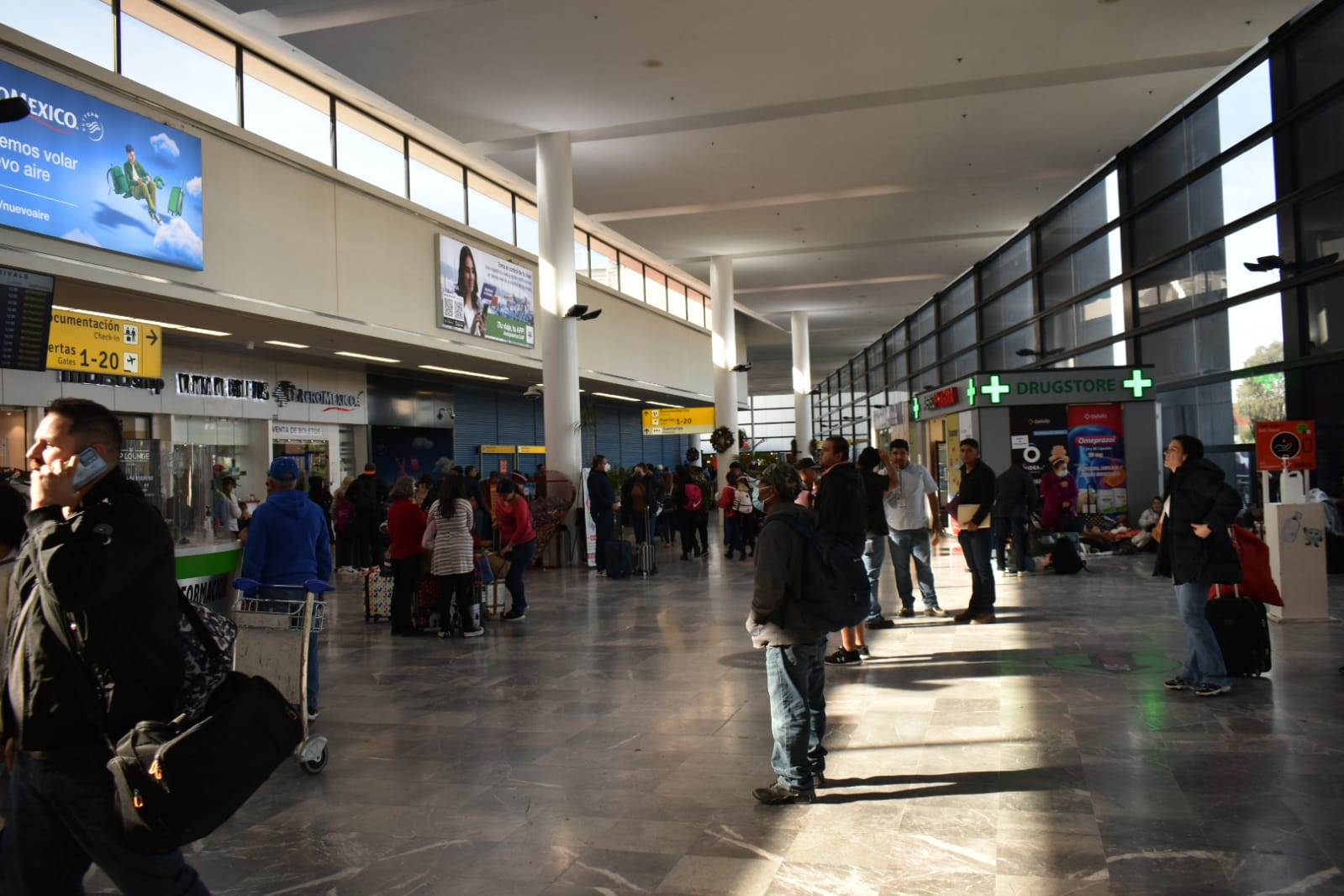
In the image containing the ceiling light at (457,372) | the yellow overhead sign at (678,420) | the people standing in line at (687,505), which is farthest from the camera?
the yellow overhead sign at (678,420)

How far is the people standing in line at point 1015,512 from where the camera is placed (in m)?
12.2

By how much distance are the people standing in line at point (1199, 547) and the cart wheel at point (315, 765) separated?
15.7 feet

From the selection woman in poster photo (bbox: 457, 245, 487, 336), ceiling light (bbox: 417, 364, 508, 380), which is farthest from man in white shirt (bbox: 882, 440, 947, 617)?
ceiling light (bbox: 417, 364, 508, 380)

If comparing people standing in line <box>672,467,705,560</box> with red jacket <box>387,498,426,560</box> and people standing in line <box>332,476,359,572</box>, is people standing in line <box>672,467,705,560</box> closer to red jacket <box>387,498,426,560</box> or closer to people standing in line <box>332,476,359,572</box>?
people standing in line <box>332,476,359,572</box>

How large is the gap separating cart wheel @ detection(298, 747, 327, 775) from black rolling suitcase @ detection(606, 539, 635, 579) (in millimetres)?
9169

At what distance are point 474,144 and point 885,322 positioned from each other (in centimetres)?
2249

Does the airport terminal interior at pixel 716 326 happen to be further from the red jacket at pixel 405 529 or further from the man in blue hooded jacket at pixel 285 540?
the red jacket at pixel 405 529

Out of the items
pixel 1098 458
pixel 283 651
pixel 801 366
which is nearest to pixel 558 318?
pixel 1098 458

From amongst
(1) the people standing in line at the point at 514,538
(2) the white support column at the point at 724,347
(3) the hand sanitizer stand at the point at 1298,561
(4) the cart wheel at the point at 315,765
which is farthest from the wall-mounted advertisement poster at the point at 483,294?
(3) the hand sanitizer stand at the point at 1298,561

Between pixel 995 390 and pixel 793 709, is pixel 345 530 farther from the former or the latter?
pixel 793 709

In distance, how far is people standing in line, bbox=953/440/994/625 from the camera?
885 cm

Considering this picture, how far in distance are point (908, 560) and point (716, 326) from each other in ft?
50.1

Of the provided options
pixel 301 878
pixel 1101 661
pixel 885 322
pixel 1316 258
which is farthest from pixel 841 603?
pixel 885 322

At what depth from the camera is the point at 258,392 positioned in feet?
55.1
